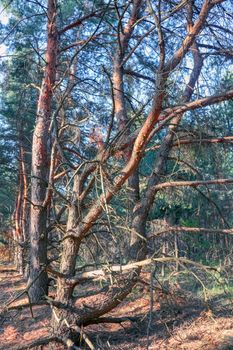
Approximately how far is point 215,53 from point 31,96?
24.2 ft

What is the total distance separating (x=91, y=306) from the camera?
288 inches

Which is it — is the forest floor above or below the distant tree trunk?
below

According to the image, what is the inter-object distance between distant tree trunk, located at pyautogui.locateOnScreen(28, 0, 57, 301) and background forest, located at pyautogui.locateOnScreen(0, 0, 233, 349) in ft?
0.09

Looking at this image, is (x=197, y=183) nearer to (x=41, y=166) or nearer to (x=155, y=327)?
(x=155, y=327)

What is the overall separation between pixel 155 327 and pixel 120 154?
3219 mm

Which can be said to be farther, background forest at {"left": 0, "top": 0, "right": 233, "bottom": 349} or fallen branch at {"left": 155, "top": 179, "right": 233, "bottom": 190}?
fallen branch at {"left": 155, "top": 179, "right": 233, "bottom": 190}

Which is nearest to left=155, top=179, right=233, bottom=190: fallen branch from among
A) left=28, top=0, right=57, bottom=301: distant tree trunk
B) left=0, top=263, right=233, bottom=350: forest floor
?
left=0, top=263, right=233, bottom=350: forest floor

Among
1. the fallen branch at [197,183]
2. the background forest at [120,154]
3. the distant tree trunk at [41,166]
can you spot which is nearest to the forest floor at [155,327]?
the background forest at [120,154]

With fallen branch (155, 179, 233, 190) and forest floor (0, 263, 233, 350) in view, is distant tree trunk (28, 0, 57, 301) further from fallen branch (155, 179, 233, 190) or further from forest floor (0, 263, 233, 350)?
fallen branch (155, 179, 233, 190)

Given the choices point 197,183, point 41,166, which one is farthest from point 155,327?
point 41,166

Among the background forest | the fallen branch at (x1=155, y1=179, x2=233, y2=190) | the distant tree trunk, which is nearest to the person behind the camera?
the background forest

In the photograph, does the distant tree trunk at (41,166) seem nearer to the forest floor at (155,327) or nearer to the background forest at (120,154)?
the background forest at (120,154)

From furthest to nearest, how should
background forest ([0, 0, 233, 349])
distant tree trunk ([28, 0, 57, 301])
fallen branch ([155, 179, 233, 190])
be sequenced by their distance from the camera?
distant tree trunk ([28, 0, 57, 301]) → fallen branch ([155, 179, 233, 190]) → background forest ([0, 0, 233, 349])

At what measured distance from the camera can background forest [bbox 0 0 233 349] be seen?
6.30 meters
